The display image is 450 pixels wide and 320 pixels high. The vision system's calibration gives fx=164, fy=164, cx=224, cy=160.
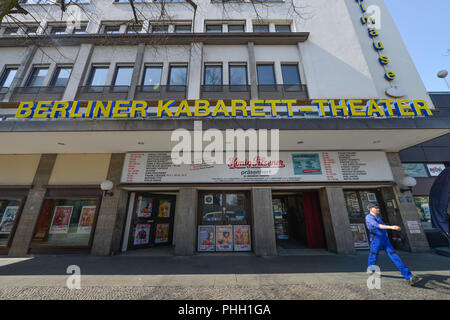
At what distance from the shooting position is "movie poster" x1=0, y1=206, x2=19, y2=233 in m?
6.70

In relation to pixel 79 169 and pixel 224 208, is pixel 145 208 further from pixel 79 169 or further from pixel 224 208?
pixel 224 208

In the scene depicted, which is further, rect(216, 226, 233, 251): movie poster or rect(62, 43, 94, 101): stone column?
rect(62, 43, 94, 101): stone column

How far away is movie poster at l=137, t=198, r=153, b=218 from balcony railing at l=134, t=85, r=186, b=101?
5.05m

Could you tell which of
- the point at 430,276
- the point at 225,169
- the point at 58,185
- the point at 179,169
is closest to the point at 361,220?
the point at 430,276

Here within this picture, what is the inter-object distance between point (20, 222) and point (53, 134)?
4.18 meters

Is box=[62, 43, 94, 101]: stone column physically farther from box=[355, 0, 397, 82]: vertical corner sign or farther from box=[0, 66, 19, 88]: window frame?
box=[355, 0, 397, 82]: vertical corner sign

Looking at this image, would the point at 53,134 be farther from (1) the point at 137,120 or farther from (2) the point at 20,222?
(2) the point at 20,222

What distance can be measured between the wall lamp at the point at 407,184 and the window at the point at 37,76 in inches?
706

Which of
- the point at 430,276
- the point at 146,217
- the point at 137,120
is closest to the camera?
the point at 430,276

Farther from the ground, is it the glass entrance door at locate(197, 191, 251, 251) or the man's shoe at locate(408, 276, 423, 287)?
the glass entrance door at locate(197, 191, 251, 251)

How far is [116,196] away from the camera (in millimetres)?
6707

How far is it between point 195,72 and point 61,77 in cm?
743

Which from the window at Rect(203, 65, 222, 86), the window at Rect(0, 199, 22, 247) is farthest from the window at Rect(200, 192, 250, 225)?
the window at Rect(0, 199, 22, 247)

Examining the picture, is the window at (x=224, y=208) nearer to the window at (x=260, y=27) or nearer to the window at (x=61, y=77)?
the window at (x=61, y=77)
